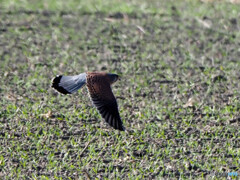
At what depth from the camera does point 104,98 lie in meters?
5.47

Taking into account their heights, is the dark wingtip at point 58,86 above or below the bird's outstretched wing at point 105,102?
above

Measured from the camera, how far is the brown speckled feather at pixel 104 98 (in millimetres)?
5332

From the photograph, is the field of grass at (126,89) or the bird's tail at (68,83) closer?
the field of grass at (126,89)

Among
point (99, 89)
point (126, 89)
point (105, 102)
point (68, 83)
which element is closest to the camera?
point (105, 102)

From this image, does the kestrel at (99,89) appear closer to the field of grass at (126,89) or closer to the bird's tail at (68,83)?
the bird's tail at (68,83)

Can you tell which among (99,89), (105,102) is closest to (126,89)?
(99,89)

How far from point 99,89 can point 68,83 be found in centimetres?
43

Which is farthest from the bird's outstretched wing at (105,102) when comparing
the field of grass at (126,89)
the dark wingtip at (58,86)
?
the field of grass at (126,89)

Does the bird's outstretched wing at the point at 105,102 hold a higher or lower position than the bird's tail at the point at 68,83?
lower

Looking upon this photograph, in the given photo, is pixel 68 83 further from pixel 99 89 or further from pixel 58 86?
pixel 99 89

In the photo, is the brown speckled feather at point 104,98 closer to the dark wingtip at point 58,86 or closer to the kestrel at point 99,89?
the kestrel at point 99,89

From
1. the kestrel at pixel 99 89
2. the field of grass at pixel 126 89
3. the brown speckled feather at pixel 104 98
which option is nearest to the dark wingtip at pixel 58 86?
the kestrel at pixel 99 89

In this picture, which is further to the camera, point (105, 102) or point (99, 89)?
point (99, 89)

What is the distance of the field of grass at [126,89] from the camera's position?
5418 millimetres
